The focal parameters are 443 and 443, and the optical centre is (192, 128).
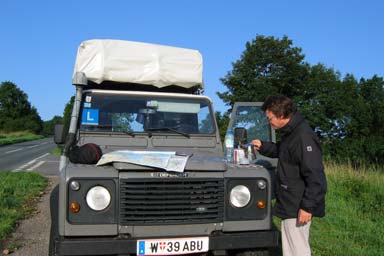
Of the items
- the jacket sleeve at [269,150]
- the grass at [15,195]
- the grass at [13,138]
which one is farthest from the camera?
the grass at [13,138]

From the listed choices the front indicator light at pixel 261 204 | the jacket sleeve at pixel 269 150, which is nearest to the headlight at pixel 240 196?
the front indicator light at pixel 261 204

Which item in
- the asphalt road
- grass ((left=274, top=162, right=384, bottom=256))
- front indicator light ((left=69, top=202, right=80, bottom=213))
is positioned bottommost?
the asphalt road

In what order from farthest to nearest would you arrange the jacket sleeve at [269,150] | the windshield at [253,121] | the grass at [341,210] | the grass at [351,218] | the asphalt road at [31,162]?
the asphalt road at [31,162] < the windshield at [253,121] < the grass at [341,210] < the grass at [351,218] < the jacket sleeve at [269,150]

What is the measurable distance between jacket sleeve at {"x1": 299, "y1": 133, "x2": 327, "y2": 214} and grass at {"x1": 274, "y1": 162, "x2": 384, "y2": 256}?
2111mm

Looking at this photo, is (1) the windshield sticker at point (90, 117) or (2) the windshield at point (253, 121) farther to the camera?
(2) the windshield at point (253, 121)

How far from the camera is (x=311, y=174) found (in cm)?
369

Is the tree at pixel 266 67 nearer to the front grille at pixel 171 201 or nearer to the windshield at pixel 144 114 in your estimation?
the windshield at pixel 144 114

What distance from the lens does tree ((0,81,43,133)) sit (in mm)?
86625

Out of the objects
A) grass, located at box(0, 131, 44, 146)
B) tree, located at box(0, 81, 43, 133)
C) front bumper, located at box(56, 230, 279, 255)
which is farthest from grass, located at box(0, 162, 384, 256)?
tree, located at box(0, 81, 43, 133)

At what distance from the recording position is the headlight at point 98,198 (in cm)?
385

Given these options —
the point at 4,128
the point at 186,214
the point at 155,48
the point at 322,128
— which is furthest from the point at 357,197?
the point at 4,128

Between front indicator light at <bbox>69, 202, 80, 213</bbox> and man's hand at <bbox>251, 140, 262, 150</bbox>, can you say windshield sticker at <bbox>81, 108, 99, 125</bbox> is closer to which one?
front indicator light at <bbox>69, 202, 80, 213</bbox>

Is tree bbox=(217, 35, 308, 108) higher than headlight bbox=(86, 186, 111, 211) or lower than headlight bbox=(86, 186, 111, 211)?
higher

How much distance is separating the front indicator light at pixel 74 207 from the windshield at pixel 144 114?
1.58m
